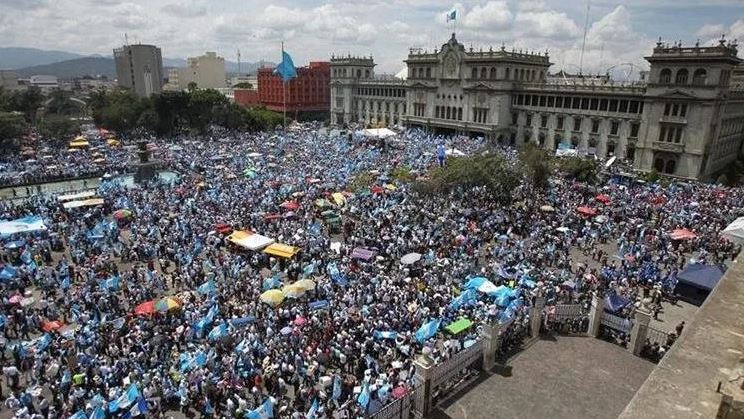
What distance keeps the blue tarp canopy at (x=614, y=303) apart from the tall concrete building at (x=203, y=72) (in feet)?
616

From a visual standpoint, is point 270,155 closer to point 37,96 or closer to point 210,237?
point 210,237

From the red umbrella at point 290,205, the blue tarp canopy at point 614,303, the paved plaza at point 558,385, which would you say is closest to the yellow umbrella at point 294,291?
the paved plaza at point 558,385

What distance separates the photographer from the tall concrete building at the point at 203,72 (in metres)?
188

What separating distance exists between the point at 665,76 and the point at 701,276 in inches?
1415

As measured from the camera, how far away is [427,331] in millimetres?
18250

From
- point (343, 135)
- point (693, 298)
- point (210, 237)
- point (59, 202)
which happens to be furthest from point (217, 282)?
point (343, 135)

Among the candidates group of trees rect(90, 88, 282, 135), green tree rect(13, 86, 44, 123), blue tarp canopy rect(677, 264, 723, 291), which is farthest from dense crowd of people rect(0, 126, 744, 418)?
green tree rect(13, 86, 44, 123)

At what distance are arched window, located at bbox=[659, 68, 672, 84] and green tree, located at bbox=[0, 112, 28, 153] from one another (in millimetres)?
76510

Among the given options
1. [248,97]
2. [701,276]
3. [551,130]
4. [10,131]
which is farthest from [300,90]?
[701,276]

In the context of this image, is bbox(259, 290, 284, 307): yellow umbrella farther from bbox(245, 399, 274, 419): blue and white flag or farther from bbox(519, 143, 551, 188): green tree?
bbox(519, 143, 551, 188): green tree

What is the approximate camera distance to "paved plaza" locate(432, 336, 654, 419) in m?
15.9

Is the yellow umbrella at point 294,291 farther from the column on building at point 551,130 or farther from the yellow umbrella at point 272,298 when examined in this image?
the column on building at point 551,130

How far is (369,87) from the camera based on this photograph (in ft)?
312

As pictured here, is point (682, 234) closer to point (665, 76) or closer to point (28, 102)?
point (665, 76)
